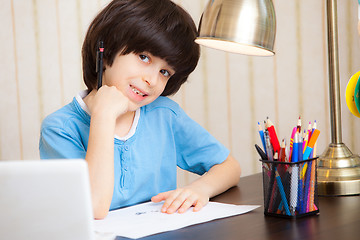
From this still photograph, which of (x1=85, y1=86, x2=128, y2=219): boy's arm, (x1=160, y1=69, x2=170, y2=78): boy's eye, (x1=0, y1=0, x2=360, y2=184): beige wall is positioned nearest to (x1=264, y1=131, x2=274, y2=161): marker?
(x1=85, y1=86, x2=128, y2=219): boy's arm

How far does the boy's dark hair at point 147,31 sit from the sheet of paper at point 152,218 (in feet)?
1.28

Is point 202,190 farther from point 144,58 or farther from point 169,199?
point 144,58

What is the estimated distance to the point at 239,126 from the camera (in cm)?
213

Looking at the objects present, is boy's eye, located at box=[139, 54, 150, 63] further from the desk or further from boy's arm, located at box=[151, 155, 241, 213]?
the desk

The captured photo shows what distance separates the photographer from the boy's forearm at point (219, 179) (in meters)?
1.06

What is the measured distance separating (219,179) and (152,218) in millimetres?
303

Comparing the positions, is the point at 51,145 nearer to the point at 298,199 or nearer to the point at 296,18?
the point at 298,199

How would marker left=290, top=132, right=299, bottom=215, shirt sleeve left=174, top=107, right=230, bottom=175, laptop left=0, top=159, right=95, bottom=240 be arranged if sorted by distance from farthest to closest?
shirt sleeve left=174, top=107, right=230, bottom=175 → marker left=290, top=132, right=299, bottom=215 → laptop left=0, top=159, right=95, bottom=240

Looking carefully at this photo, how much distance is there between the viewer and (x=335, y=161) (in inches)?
39.9

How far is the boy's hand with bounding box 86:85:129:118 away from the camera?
104 cm

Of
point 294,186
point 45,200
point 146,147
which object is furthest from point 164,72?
point 45,200

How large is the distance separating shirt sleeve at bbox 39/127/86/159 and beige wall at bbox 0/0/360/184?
1.12 m

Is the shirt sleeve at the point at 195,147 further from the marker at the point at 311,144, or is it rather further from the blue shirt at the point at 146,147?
the marker at the point at 311,144

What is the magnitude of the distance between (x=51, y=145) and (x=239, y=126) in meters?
1.21
